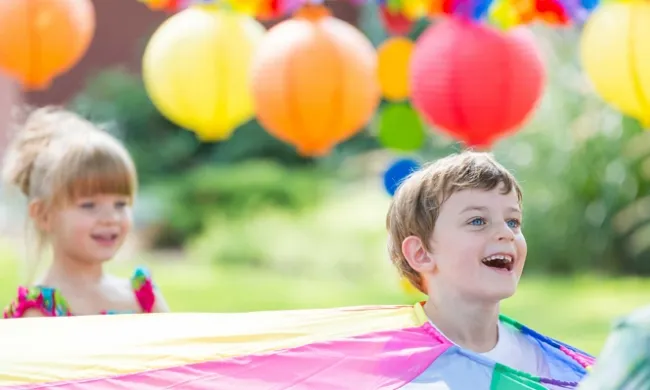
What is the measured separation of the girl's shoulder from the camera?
11.3 ft

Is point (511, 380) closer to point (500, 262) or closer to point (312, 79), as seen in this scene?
point (500, 262)

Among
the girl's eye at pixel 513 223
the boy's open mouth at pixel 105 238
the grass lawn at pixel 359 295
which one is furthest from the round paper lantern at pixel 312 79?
the grass lawn at pixel 359 295

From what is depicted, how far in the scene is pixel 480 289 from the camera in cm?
249

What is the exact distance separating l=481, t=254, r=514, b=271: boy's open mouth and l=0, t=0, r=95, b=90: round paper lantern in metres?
2.50

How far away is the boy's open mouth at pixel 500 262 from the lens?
251cm

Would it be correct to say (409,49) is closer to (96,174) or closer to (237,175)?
(96,174)

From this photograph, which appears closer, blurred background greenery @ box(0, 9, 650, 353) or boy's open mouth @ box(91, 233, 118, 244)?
boy's open mouth @ box(91, 233, 118, 244)

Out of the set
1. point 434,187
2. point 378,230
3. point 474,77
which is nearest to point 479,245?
point 434,187

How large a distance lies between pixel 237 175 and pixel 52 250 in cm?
681

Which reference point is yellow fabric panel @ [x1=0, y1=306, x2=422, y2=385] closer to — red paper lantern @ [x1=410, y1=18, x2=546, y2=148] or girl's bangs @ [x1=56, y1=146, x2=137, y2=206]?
girl's bangs @ [x1=56, y1=146, x2=137, y2=206]

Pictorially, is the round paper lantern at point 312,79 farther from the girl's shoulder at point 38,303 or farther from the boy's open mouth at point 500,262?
the boy's open mouth at point 500,262

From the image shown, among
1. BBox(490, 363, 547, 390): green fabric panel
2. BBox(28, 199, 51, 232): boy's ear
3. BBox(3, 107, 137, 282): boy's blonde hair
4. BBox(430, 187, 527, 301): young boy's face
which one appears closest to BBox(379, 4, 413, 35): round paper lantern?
BBox(3, 107, 137, 282): boy's blonde hair

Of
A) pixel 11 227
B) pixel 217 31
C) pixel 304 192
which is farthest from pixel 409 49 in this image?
pixel 11 227

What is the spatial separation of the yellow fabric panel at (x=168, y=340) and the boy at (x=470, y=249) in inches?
4.5
